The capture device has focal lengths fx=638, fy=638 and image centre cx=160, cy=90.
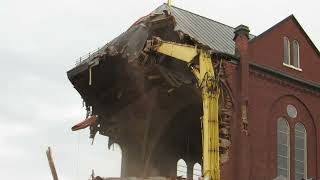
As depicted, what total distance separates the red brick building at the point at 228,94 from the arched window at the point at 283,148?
5 centimetres

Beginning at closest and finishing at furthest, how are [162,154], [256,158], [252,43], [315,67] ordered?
[256,158]
[252,43]
[315,67]
[162,154]

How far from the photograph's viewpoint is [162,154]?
1754 inches

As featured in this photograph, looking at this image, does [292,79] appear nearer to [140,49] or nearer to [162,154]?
[140,49]

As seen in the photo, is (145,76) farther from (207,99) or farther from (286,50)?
(207,99)

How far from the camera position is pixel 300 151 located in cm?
3612

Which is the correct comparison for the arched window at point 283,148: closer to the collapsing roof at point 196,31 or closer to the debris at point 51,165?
the collapsing roof at point 196,31

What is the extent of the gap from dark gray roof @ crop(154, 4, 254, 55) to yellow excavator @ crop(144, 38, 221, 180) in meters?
3.64

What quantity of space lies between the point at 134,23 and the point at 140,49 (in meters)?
2.32

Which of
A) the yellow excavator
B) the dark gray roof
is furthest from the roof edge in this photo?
the yellow excavator

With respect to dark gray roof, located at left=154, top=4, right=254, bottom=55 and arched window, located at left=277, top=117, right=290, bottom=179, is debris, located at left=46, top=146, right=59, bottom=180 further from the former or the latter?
arched window, located at left=277, top=117, right=290, bottom=179

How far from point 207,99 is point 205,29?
1409 cm

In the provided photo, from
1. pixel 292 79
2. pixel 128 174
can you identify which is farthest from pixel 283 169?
pixel 128 174

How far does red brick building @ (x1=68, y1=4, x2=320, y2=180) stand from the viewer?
33188 mm

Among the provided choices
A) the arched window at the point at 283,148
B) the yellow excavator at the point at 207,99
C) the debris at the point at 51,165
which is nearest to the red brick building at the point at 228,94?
the arched window at the point at 283,148
